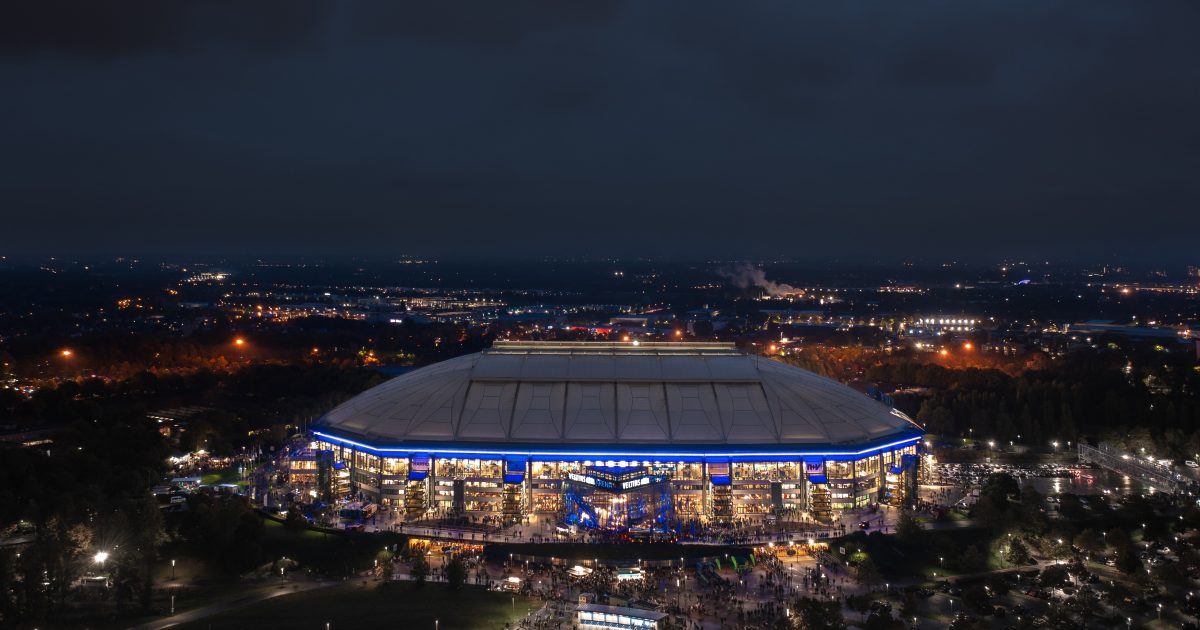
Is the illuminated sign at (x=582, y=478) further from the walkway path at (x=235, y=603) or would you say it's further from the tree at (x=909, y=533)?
the tree at (x=909, y=533)

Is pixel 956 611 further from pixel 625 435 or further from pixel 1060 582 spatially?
pixel 625 435

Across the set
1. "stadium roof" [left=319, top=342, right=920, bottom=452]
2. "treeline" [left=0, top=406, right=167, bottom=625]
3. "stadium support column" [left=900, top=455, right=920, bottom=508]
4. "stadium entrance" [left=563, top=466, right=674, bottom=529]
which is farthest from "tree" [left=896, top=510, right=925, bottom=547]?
"treeline" [left=0, top=406, right=167, bottom=625]

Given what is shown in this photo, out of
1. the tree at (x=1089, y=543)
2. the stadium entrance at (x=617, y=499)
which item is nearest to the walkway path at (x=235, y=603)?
the stadium entrance at (x=617, y=499)

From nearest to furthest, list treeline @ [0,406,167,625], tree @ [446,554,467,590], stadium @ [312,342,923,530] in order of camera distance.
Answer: treeline @ [0,406,167,625]
tree @ [446,554,467,590]
stadium @ [312,342,923,530]

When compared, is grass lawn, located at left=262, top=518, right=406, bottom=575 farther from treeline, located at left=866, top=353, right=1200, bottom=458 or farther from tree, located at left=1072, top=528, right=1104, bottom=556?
treeline, located at left=866, top=353, right=1200, bottom=458

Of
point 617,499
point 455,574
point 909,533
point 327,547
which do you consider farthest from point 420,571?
point 909,533

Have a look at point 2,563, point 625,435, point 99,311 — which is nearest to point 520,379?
point 625,435
